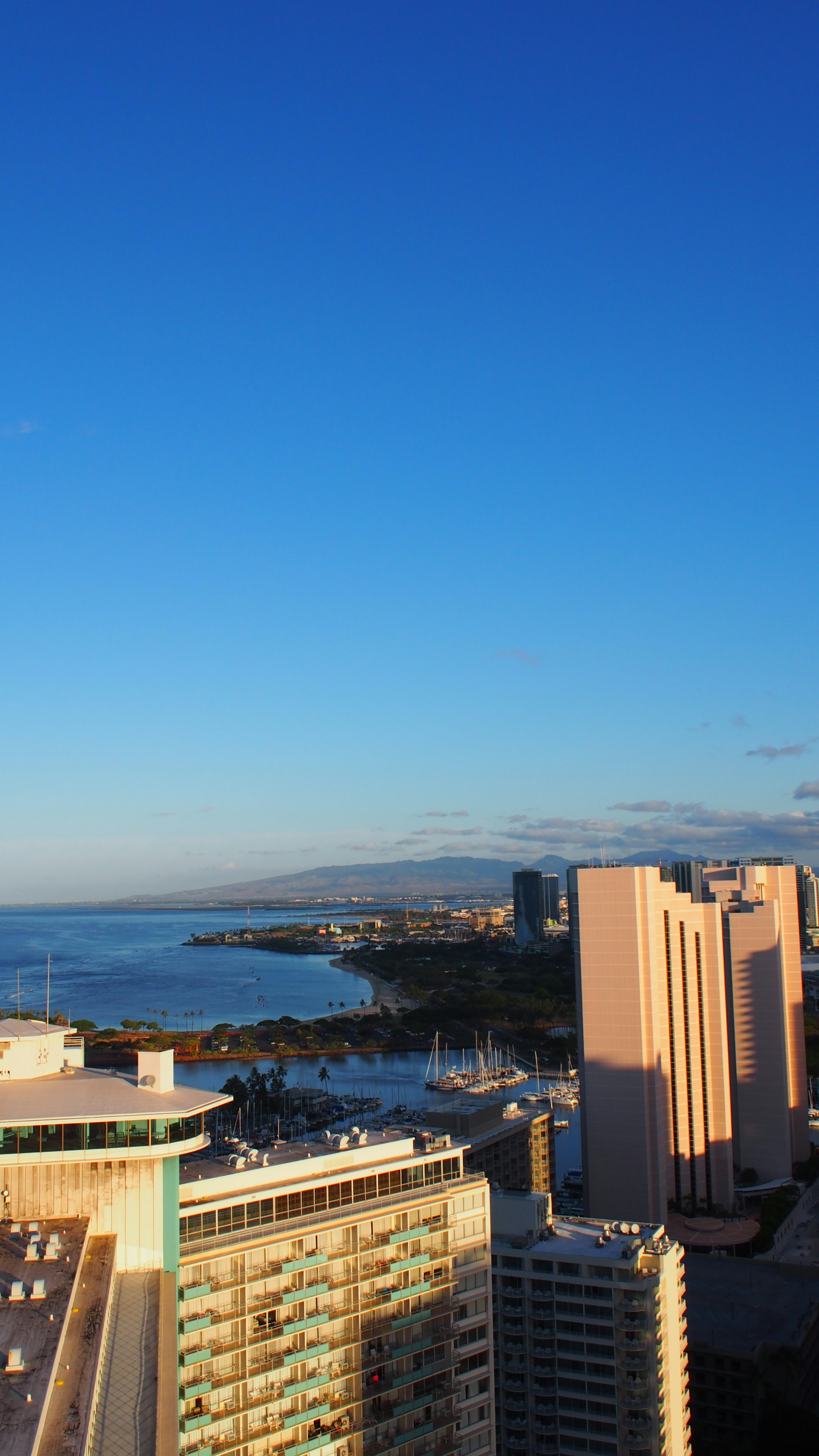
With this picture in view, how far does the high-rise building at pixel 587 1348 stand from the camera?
10.6m

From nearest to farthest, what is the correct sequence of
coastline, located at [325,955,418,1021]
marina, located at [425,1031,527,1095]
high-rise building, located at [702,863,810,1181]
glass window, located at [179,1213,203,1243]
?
glass window, located at [179,1213,203,1243], high-rise building, located at [702,863,810,1181], marina, located at [425,1031,527,1095], coastline, located at [325,955,418,1021]

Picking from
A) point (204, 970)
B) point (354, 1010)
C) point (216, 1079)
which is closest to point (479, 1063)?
point (216, 1079)

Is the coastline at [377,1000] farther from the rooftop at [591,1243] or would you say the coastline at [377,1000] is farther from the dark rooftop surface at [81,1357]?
the dark rooftop surface at [81,1357]

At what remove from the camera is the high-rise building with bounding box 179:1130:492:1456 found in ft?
22.2

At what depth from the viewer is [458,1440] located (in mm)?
8289

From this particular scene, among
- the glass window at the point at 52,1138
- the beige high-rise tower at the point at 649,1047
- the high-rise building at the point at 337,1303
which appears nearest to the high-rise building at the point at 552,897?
the beige high-rise tower at the point at 649,1047

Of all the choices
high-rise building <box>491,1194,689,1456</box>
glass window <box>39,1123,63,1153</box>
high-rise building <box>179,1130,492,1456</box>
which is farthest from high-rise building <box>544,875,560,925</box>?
glass window <box>39,1123,63,1153</box>

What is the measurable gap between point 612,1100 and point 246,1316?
1306 cm

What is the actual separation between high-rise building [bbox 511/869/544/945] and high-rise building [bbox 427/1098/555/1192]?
63221 mm

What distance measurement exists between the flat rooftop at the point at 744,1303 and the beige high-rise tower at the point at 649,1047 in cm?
204

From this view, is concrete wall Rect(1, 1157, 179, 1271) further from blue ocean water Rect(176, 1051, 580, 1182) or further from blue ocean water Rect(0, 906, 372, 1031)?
blue ocean water Rect(0, 906, 372, 1031)

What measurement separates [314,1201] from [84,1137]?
6.28 feet

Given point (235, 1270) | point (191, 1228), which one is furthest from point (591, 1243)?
point (191, 1228)

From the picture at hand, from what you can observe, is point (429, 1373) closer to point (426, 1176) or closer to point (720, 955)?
point (426, 1176)
